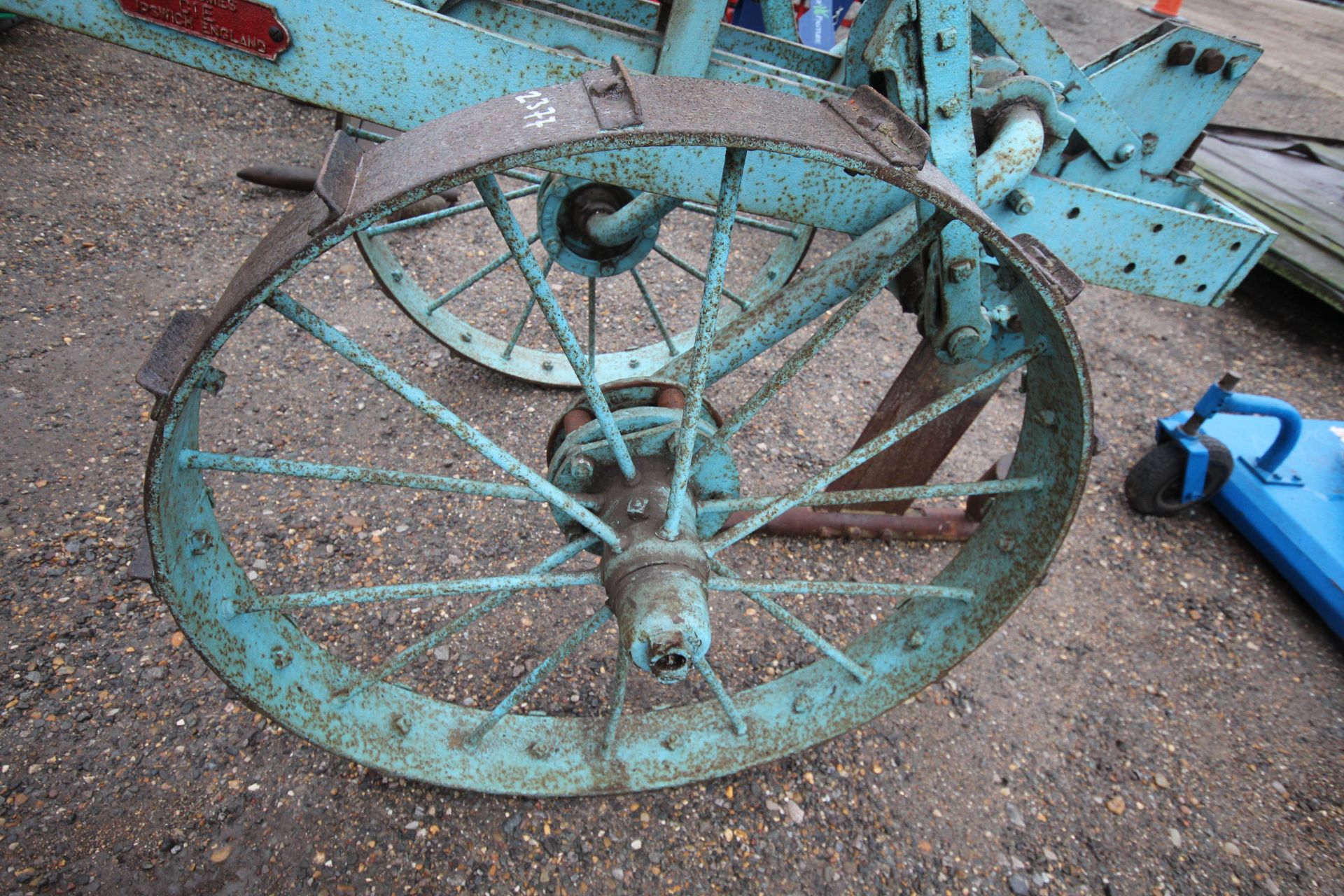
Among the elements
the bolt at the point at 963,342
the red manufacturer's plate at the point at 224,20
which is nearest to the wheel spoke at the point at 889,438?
the bolt at the point at 963,342

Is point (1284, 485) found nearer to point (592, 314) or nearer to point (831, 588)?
point (831, 588)

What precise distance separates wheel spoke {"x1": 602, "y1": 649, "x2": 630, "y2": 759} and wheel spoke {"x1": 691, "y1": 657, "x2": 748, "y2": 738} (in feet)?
0.50

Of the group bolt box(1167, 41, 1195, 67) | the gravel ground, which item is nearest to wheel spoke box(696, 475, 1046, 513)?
the gravel ground

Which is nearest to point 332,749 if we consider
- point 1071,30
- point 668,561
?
point 668,561

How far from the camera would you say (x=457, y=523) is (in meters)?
2.48

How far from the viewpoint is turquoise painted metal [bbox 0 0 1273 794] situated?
3.69 ft

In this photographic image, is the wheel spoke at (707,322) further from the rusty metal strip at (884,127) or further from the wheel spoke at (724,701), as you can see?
the wheel spoke at (724,701)

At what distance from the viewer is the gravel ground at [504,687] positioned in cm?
178

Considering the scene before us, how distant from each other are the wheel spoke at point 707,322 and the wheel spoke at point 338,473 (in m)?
0.25

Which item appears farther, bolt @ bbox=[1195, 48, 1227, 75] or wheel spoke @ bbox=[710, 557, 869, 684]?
bolt @ bbox=[1195, 48, 1227, 75]

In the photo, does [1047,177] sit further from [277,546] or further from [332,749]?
[277,546]

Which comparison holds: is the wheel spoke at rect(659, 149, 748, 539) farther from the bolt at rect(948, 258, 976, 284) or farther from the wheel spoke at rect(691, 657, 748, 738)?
the bolt at rect(948, 258, 976, 284)

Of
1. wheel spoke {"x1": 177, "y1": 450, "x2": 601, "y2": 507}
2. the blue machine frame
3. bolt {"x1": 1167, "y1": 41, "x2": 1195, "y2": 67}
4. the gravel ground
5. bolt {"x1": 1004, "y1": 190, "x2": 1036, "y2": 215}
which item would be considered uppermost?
bolt {"x1": 1167, "y1": 41, "x2": 1195, "y2": 67}

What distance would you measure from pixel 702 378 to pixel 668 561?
0.38 metres
